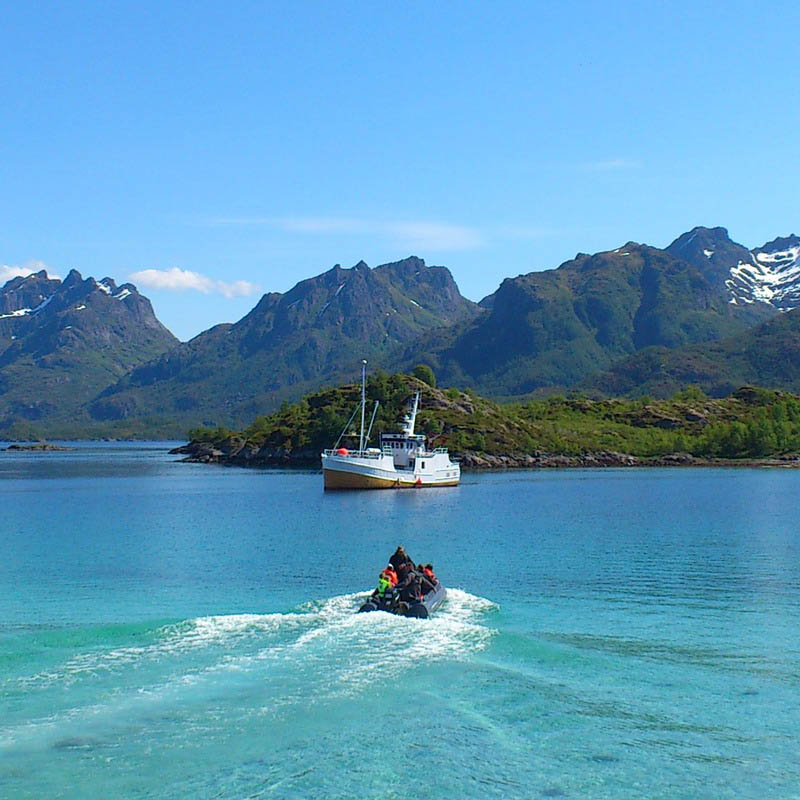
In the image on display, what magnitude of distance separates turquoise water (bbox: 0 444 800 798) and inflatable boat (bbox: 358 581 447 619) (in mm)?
802

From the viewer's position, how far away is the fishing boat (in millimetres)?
130125

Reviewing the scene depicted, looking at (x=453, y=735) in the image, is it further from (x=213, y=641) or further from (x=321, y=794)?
(x=213, y=641)

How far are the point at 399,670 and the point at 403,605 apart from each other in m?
8.73

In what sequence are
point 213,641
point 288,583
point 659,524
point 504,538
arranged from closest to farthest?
point 213,641 < point 288,583 < point 504,538 < point 659,524

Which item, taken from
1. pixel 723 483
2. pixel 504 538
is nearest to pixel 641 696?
pixel 504 538

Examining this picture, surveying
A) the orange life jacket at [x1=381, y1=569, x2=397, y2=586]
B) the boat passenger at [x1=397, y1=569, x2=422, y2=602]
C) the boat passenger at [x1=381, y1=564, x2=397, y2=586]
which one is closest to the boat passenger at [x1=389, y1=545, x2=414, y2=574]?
the boat passenger at [x1=381, y1=564, x2=397, y2=586]

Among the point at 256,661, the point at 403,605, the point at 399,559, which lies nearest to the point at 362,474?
the point at 399,559

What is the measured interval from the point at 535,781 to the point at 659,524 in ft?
212

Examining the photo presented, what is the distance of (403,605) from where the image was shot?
4175cm

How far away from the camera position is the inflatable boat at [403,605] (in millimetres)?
41312

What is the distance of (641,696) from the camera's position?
30.4 meters

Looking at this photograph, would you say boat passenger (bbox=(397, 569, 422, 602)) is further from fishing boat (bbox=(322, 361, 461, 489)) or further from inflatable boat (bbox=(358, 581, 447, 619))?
fishing boat (bbox=(322, 361, 461, 489))

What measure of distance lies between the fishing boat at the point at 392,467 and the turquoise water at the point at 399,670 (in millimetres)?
55925

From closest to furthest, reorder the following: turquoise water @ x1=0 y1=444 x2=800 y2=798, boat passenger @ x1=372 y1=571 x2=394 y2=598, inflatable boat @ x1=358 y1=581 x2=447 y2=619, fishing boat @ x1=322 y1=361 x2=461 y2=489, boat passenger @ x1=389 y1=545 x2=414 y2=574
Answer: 1. turquoise water @ x1=0 y1=444 x2=800 y2=798
2. inflatable boat @ x1=358 y1=581 x2=447 y2=619
3. boat passenger @ x1=372 y1=571 x2=394 y2=598
4. boat passenger @ x1=389 y1=545 x2=414 y2=574
5. fishing boat @ x1=322 y1=361 x2=461 y2=489
